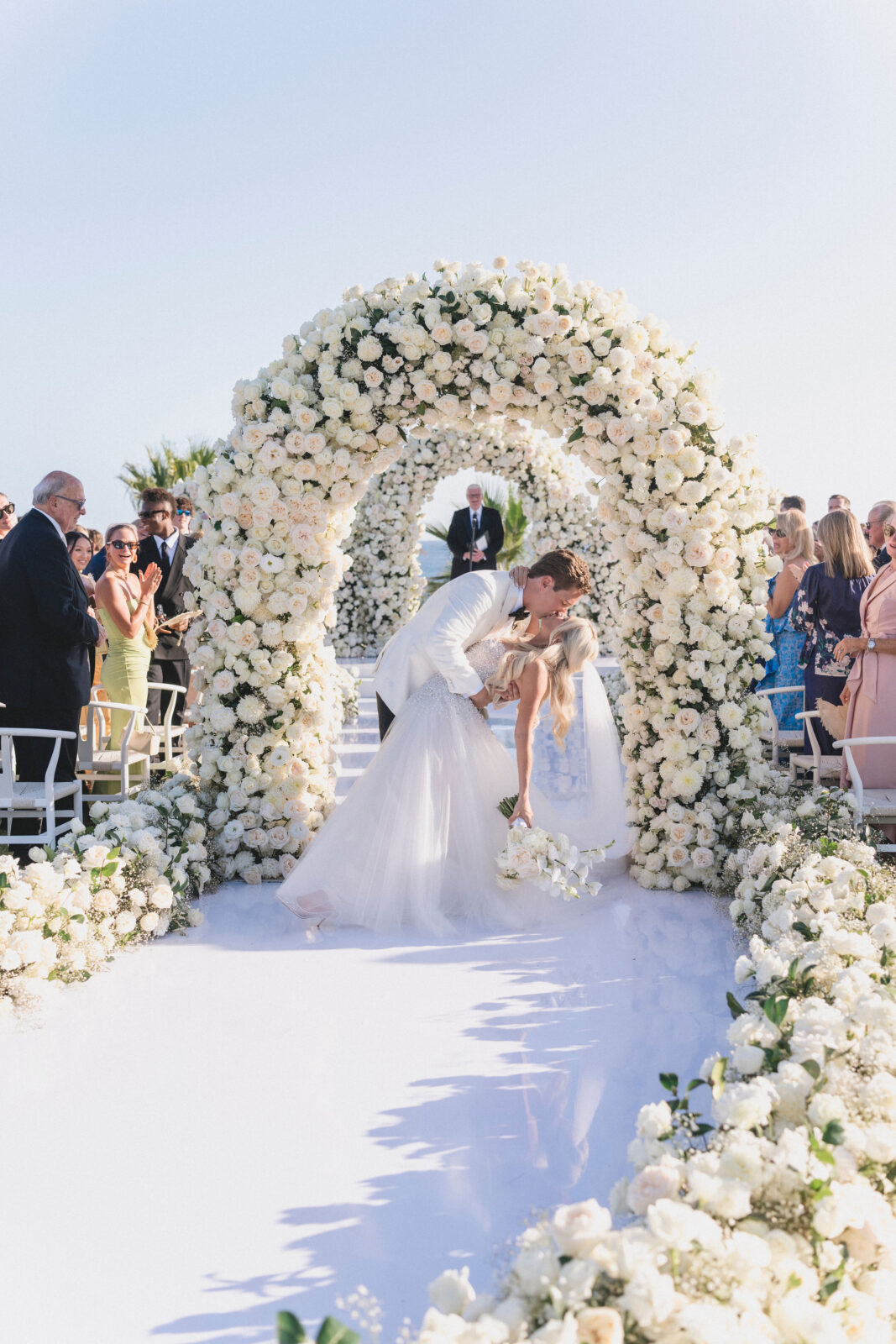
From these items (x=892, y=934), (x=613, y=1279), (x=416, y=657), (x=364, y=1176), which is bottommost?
(x=364, y=1176)

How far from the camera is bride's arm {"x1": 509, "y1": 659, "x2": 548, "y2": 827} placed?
434 centimetres

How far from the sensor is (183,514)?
7.46 metres

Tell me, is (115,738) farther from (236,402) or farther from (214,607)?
(236,402)

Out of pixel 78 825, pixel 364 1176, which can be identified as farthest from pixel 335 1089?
pixel 78 825

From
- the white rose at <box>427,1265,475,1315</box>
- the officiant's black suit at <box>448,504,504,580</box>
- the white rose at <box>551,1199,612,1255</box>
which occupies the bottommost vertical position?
the white rose at <box>427,1265,475,1315</box>

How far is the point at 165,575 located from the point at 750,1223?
231 inches

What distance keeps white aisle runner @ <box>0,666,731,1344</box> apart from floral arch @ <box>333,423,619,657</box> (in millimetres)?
10195

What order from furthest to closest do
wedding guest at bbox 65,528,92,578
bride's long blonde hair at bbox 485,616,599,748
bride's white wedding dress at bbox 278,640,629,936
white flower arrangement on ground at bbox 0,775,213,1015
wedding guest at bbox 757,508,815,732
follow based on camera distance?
wedding guest at bbox 65,528,92,578 → wedding guest at bbox 757,508,815,732 → bride's long blonde hair at bbox 485,616,599,748 → bride's white wedding dress at bbox 278,640,629,936 → white flower arrangement on ground at bbox 0,775,213,1015

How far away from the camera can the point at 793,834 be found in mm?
4016

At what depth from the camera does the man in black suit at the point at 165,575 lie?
6.71 metres

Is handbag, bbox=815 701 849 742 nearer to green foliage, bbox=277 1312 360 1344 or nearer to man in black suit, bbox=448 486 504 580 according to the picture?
green foliage, bbox=277 1312 360 1344

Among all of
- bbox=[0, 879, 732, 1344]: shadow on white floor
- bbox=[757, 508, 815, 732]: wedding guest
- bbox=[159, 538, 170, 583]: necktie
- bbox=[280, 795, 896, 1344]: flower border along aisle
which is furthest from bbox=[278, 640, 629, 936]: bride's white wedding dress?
bbox=[159, 538, 170, 583]: necktie

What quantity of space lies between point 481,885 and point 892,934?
1884 mm

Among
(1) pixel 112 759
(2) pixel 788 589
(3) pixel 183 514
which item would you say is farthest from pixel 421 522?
(1) pixel 112 759
